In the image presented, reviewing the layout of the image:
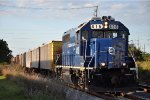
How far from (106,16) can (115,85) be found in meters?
3.89

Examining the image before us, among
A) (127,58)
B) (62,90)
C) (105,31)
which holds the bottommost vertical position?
(62,90)

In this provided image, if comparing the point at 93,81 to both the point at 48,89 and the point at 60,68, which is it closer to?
the point at 48,89

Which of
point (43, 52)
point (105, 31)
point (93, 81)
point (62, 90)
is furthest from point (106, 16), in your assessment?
point (43, 52)

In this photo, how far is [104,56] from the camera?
20359 millimetres

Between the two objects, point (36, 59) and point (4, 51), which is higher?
point (4, 51)

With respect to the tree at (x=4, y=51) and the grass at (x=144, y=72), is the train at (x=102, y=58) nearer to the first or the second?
the grass at (x=144, y=72)

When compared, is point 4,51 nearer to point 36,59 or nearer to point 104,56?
point 36,59

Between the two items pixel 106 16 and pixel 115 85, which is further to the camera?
pixel 106 16

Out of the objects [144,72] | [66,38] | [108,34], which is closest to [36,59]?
[144,72]

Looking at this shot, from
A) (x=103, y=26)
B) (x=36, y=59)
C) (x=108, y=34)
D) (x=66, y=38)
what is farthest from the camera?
(x=36, y=59)

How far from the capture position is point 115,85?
19.5 m

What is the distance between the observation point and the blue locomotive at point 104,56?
19.5 meters

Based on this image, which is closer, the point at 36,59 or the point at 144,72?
the point at 144,72

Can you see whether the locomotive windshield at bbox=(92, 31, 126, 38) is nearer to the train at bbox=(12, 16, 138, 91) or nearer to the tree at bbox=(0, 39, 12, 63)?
the train at bbox=(12, 16, 138, 91)
